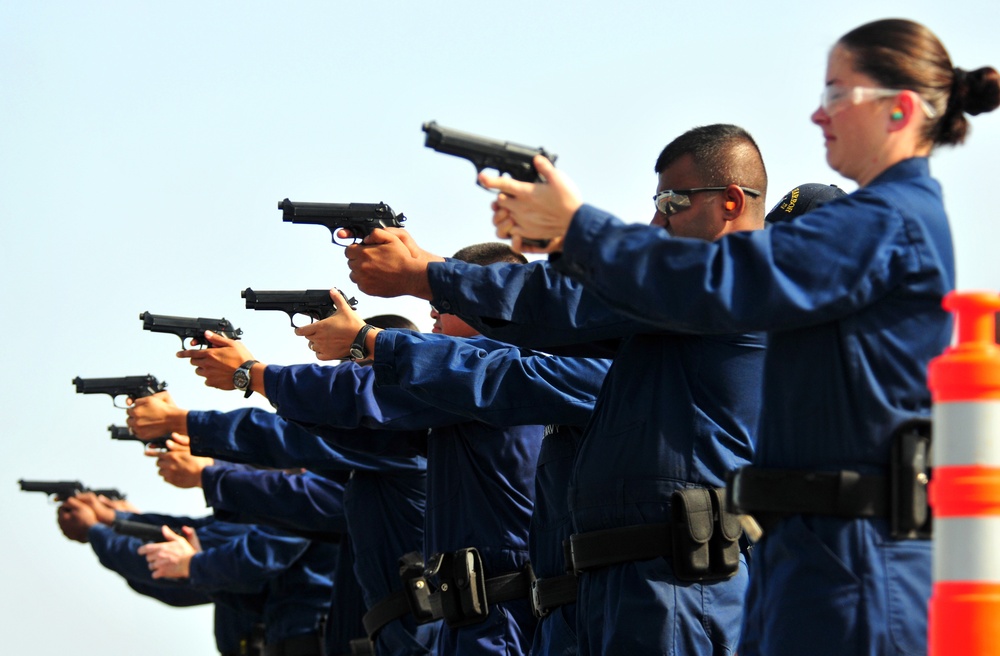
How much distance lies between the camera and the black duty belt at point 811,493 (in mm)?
3518

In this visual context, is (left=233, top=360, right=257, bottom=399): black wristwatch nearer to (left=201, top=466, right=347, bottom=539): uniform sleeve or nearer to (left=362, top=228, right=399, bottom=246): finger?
(left=201, top=466, right=347, bottom=539): uniform sleeve

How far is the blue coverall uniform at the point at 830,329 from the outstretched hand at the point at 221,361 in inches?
193

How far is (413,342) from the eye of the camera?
6301mm

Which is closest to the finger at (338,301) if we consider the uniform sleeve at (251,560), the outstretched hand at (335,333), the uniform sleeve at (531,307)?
the outstretched hand at (335,333)

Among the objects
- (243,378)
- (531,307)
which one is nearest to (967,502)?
(531,307)

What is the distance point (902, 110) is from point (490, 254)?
13.5ft

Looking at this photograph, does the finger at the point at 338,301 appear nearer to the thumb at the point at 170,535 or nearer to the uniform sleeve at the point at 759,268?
the uniform sleeve at the point at 759,268

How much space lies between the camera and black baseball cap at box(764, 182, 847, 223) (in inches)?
256

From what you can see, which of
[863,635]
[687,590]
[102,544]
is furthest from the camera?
[102,544]

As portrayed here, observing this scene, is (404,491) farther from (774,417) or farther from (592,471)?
(774,417)

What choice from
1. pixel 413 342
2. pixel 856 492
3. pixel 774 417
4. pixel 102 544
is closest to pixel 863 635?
pixel 856 492

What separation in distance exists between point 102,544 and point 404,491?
Result: 6705mm

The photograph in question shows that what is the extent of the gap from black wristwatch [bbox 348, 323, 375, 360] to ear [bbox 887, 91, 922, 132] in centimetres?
349

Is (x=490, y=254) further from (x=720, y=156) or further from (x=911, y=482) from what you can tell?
(x=911, y=482)
